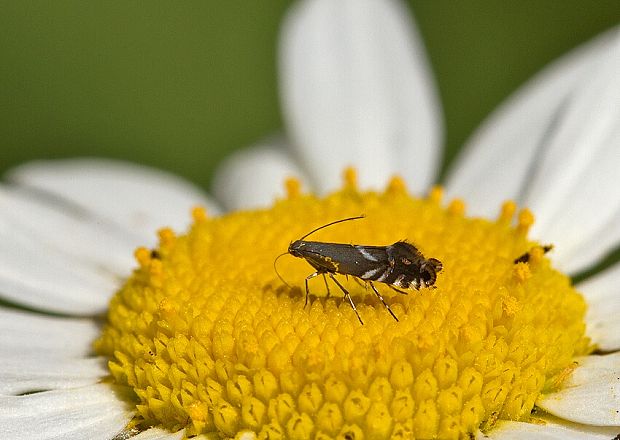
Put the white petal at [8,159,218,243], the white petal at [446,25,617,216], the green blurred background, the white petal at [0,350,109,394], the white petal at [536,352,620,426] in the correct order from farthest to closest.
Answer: the green blurred background → the white petal at [8,159,218,243] → the white petal at [446,25,617,216] → the white petal at [0,350,109,394] → the white petal at [536,352,620,426]

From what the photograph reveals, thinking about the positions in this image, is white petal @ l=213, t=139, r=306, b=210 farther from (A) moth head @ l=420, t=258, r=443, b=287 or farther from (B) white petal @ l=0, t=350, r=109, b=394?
(A) moth head @ l=420, t=258, r=443, b=287

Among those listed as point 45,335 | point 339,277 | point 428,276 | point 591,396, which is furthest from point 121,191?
point 591,396

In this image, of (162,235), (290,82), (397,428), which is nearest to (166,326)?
(162,235)

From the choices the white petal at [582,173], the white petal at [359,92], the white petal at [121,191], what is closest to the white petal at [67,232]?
the white petal at [121,191]

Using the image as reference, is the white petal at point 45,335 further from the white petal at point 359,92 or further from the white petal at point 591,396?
the white petal at point 591,396

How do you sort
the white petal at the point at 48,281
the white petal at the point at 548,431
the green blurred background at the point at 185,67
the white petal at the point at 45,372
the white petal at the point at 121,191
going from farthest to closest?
the green blurred background at the point at 185,67 → the white petal at the point at 121,191 → the white petal at the point at 48,281 → the white petal at the point at 45,372 → the white petal at the point at 548,431

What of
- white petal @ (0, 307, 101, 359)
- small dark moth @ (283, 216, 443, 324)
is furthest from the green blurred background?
Result: small dark moth @ (283, 216, 443, 324)

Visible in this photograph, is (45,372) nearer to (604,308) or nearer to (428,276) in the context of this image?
(428,276)
